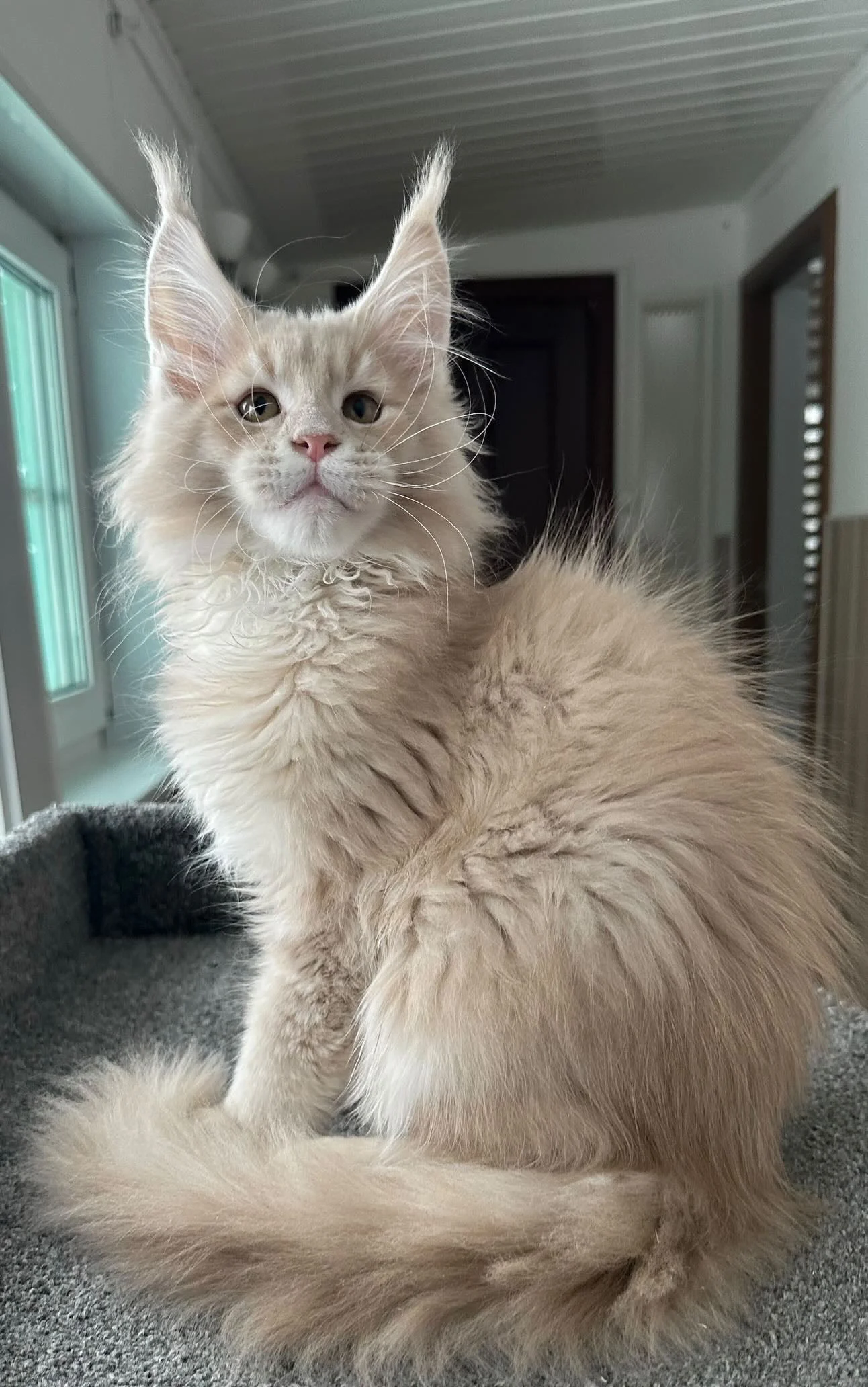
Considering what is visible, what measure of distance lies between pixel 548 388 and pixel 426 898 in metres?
2.65

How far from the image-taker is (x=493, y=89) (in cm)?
216

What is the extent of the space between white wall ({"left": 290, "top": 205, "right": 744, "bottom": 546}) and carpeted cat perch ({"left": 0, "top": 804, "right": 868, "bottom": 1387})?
2.16 m

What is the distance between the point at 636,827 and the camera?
78 cm

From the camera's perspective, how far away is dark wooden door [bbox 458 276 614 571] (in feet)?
10.1

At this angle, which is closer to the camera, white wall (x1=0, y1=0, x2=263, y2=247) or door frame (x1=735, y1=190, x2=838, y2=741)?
→ white wall (x1=0, y1=0, x2=263, y2=247)

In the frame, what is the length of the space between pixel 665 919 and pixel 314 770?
1.16 ft

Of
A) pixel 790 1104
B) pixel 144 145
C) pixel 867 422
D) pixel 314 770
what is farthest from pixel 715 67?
pixel 790 1104

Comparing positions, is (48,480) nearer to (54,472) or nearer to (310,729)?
(54,472)

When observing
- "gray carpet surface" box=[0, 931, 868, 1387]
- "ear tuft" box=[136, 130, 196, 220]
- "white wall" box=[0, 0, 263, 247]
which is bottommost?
"gray carpet surface" box=[0, 931, 868, 1387]

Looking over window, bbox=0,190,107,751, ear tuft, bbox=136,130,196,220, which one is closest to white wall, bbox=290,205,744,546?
window, bbox=0,190,107,751

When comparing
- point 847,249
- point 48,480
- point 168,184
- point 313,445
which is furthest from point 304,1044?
point 847,249

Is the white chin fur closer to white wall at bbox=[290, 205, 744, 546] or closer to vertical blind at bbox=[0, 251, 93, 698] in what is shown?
vertical blind at bbox=[0, 251, 93, 698]

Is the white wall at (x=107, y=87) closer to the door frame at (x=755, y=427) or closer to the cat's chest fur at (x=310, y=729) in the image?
the cat's chest fur at (x=310, y=729)

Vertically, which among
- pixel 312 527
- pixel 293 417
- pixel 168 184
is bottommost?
pixel 312 527
